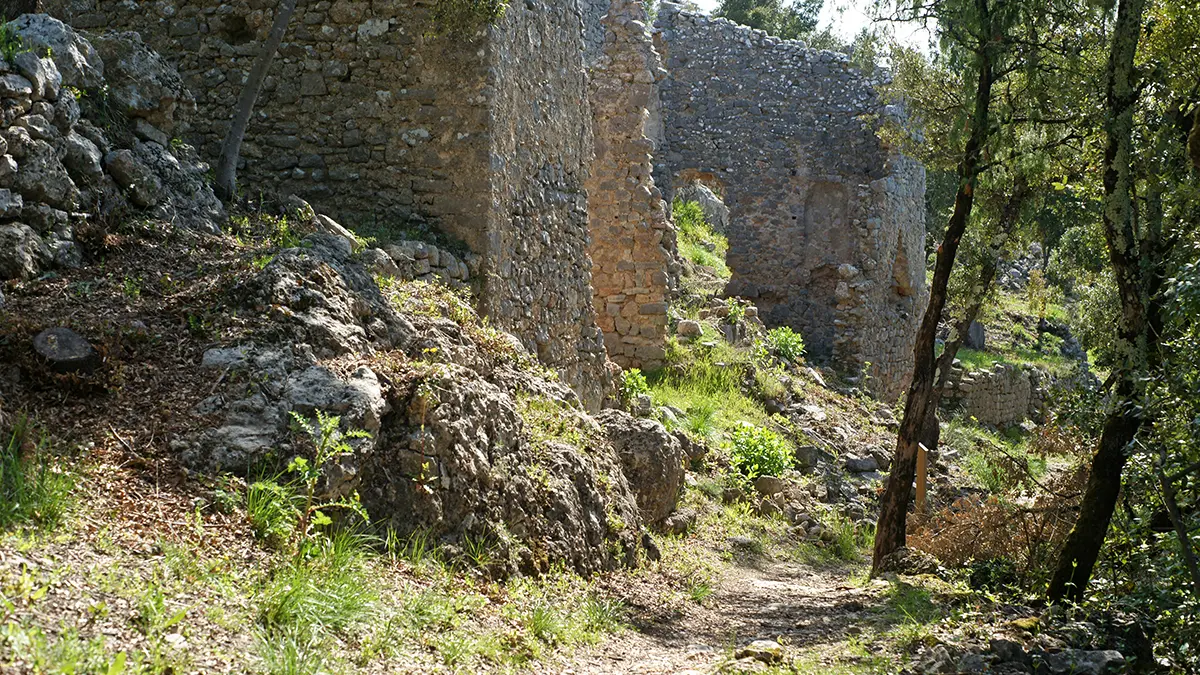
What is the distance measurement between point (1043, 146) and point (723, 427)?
20.4 ft

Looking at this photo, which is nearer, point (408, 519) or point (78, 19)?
point (408, 519)

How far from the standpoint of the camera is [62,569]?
152 inches

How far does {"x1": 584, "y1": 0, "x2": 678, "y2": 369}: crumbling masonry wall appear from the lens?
14.6m

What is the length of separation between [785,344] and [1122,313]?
1169cm

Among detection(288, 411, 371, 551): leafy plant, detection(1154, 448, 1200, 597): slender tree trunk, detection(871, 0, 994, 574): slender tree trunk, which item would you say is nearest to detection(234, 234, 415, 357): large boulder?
detection(288, 411, 371, 551): leafy plant

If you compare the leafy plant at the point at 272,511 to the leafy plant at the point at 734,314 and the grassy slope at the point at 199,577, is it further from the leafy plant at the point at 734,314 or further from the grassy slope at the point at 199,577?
the leafy plant at the point at 734,314

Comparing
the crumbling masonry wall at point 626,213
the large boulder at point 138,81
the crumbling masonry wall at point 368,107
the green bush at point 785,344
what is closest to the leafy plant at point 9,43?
the large boulder at point 138,81

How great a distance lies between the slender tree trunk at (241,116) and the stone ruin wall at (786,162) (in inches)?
484

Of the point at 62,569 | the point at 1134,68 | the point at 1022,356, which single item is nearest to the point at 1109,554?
the point at 1134,68

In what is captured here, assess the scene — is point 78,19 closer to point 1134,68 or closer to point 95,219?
point 95,219

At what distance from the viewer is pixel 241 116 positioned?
806 cm

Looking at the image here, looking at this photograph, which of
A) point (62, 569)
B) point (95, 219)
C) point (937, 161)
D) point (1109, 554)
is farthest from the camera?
point (937, 161)

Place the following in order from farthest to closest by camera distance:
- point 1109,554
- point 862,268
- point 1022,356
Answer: point 1022,356, point 862,268, point 1109,554

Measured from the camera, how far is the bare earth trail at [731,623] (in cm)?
586
